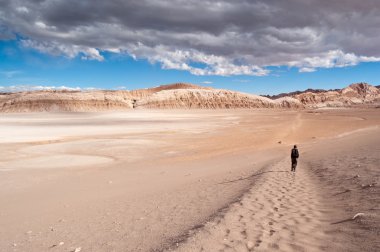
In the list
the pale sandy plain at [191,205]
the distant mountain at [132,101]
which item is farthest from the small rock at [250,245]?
the distant mountain at [132,101]

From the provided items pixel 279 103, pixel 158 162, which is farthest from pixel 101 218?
pixel 279 103

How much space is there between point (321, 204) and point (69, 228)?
650 centimetres

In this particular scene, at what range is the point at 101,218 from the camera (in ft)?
30.8

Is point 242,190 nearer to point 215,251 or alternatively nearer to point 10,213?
point 215,251

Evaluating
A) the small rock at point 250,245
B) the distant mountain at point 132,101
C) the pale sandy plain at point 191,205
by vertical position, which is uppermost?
the distant mountain at point 132,101

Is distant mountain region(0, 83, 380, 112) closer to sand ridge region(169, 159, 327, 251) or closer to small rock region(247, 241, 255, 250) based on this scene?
sand ridge region(169, 159, 327, 251)

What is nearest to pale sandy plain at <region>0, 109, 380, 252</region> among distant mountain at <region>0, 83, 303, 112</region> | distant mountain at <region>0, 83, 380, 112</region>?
distant mountain at <region>0, 83, 380, 112</region>

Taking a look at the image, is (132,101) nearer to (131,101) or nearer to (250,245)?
(131,101)

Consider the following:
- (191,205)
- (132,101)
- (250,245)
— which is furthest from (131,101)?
(250,245)

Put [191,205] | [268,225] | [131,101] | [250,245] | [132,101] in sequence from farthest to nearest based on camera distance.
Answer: [132,101]
[131,101]
[191,205]
[268,225]
[250,245]

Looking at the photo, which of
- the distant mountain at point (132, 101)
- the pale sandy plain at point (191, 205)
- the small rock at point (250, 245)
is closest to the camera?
the small rock at point (250, 245)

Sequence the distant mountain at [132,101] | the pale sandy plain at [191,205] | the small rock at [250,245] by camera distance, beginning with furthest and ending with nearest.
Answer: the distant mountain at [132,101], the pale sandy plain at [191,205], the small rock at [250,245]

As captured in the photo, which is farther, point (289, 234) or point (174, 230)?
point (174, 230)

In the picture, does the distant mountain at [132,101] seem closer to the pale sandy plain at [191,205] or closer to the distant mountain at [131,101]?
the distant mountain at [131,101]
